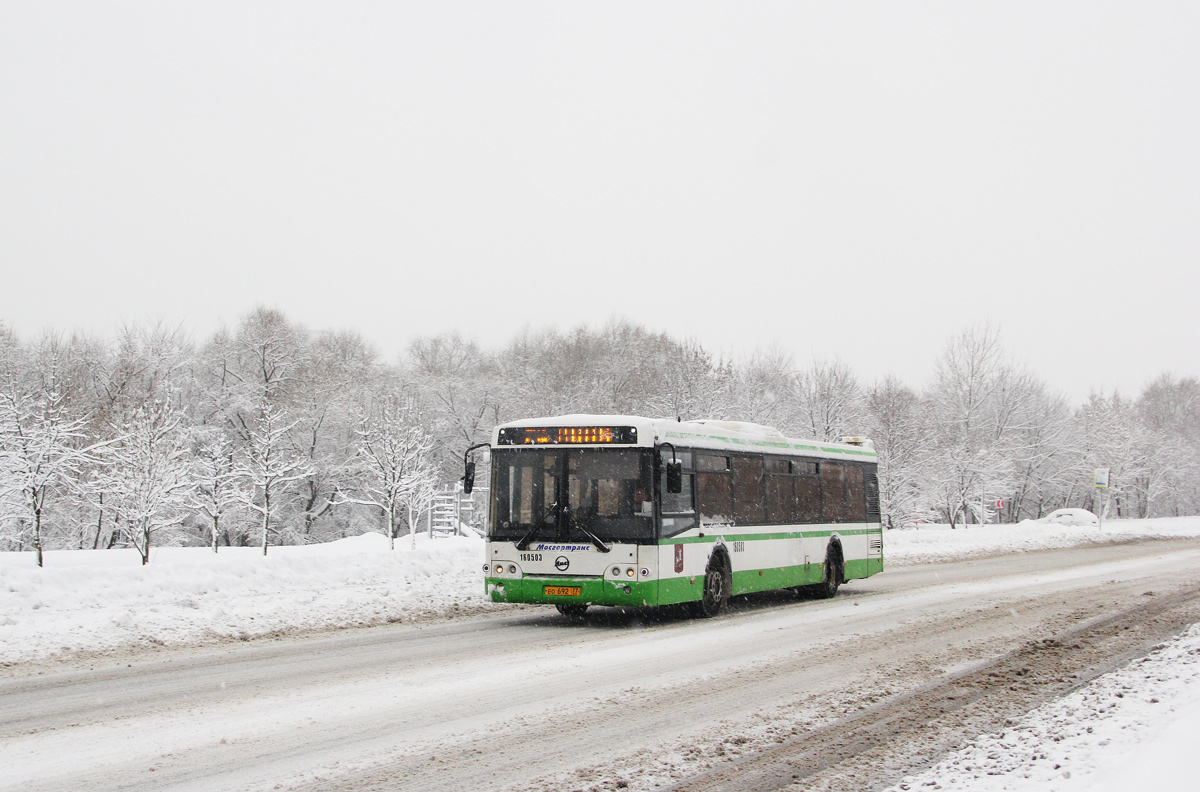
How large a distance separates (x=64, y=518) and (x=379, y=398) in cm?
1851

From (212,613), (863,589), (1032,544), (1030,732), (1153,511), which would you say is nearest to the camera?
(1030,732)

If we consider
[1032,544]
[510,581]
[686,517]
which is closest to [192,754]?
[510,581]

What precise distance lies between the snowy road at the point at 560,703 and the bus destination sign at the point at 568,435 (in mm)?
2644

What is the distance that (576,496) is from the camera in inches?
553

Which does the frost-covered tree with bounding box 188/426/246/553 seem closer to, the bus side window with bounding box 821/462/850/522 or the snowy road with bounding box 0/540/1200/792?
the bus side window with bounding box 821/462/850/522

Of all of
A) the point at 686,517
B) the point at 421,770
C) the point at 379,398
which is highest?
the point at 379,398

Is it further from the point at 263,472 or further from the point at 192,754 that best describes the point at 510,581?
the point at 263,472

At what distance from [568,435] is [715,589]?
3.52 meters

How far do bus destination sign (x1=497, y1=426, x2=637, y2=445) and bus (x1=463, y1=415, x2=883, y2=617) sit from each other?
0.02 m

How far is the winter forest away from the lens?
44375 millimetres

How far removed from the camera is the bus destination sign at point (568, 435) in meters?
14.1

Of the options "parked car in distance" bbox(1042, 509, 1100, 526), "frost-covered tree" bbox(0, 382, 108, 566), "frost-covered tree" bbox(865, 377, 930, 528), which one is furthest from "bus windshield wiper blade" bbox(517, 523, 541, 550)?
"parked car in distance" bbox(1042, 509, 1100, 526)

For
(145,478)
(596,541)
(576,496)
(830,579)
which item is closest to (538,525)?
(576,496)

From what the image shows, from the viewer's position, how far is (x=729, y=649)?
38.4ft
